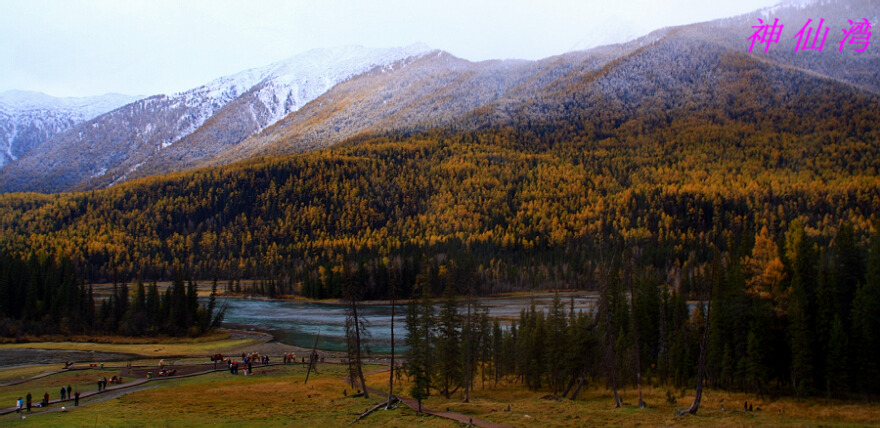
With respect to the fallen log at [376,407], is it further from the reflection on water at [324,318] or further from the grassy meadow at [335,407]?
the reflection on water at [324,318]

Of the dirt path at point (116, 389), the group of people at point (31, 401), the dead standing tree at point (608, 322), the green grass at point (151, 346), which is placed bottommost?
the green grass at point (151, 346)

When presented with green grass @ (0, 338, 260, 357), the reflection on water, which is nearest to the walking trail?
green grass @ (0, 338, 260, 357)

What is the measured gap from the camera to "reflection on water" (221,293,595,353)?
90.4 metres

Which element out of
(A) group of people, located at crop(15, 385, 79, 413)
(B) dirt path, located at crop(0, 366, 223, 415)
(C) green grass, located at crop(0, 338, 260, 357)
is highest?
(A) group of people, located at crop(15, 385, 79, 413)

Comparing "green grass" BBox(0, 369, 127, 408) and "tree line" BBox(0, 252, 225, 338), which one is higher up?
"tree line" BBox(0, 252, 225, 338)

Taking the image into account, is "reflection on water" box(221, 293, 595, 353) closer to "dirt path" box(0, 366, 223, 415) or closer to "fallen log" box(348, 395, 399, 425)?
"dirt path" box(0, 366, 223, 415)

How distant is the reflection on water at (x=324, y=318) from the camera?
9044 cm

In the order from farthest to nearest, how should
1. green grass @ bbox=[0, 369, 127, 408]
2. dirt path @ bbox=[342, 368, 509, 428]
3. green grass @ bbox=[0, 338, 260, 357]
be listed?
green grass @ bbox=[0, 338, 260, 357]
green grass @ bbox=[0, 369, 127, 408]
dirt path @ bbox=[342, 368, 509, 428]

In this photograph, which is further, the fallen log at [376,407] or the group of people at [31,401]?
the group of people at [31,401]

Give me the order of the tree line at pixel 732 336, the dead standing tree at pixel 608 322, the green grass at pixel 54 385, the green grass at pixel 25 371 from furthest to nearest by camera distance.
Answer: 1. the green grass at pixel 25 371
2. the green grass at pixel 54 385
3. the tree line at pixel 732 336
4. the dead standing tree at pixel 608 322

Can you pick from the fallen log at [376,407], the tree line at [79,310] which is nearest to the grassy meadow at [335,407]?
the fallen log at [376,407]

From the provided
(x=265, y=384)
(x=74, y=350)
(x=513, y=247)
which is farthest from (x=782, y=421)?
(x=513, y=247)

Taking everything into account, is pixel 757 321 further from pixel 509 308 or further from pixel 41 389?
pixel 509 308

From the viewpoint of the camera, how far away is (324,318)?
387ft
